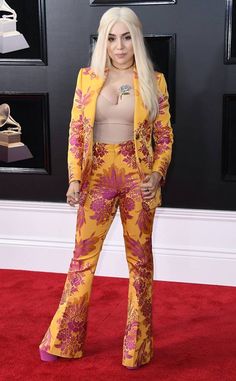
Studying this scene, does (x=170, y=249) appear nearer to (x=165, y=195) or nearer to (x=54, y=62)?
(x=165, y=195)

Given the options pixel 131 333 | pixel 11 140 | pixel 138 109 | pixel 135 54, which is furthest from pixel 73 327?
pixel 11 140

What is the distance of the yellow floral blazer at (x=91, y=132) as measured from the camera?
2.68 meters

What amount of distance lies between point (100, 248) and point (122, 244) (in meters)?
1.21

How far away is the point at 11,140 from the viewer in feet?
13.3

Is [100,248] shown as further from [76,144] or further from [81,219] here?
[76,144]

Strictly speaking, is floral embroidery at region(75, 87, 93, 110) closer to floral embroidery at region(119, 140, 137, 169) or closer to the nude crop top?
the nude crop top

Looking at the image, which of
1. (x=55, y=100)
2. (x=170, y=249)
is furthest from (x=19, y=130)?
(x=170, y=249)

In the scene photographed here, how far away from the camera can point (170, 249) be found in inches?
157

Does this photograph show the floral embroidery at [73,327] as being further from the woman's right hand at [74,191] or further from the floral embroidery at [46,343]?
the woman's right hand at [74,191]

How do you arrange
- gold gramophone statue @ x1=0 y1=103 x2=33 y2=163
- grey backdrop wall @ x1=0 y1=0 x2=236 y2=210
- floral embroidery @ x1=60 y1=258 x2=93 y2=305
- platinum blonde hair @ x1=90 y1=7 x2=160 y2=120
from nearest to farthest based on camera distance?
1. platinum blonde hair @ x1=90 y1=7 x2=160 y2=120
2. floral embroidery @ x1=60 y1=258 x2=93 y2=305
3. grey backdrop wall @ x1=0 y1=0 x2=236 y2=210
4. gold gramophone statue @ x1=0 y1=103 x2=33 y2=163

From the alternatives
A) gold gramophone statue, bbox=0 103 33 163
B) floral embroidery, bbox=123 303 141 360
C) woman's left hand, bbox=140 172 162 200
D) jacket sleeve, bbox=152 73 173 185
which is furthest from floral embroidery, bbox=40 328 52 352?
gold gramophone statue, bbox=0 103 33 163

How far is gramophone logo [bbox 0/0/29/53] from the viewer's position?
3869 millimetres

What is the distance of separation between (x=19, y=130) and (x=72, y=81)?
45 centimetres

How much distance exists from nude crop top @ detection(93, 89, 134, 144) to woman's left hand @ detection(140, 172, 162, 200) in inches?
7.3
